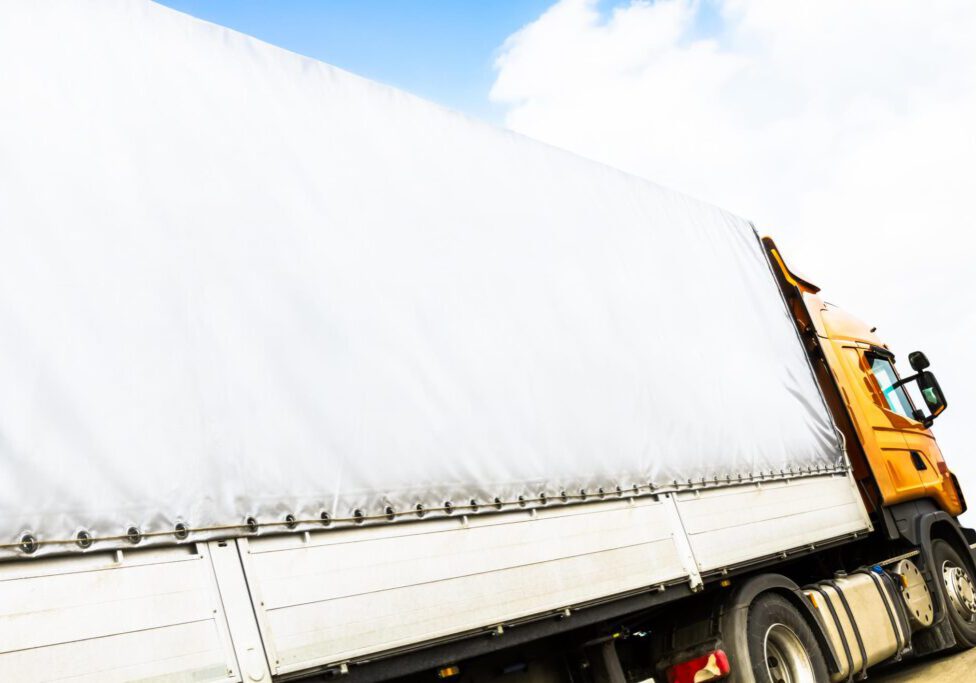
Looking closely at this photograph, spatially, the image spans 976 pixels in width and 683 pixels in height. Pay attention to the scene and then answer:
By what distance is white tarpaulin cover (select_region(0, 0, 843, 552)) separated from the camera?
3230 millimetres

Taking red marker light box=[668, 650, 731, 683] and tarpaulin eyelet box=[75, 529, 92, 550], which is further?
red marker light box=[668, 650, 731, 683]

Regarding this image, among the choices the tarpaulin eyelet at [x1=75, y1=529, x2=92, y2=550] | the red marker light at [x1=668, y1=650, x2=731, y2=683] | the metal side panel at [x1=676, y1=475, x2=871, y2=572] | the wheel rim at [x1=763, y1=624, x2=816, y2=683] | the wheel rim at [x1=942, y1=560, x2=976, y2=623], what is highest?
the tarpaulin eyelet at [x1=75, y1=529, x2=92, y2=550]

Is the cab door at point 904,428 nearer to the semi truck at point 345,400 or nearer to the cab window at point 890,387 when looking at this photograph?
the cab window at point 890,387

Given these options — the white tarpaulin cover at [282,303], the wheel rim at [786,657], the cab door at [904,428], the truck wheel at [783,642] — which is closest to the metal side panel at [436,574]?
the white tarpaulin cover at [282,303]

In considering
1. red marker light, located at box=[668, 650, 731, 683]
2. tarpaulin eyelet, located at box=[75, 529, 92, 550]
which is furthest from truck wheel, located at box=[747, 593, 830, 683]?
tarpaulin eyelet, located at box=[75, 529, 92, 550]

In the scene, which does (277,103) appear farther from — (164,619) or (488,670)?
(488,670)

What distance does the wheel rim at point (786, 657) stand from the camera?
627 cm

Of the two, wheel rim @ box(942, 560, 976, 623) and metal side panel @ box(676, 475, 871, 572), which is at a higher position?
metal side panel @ box(676, 475, 871, 572)

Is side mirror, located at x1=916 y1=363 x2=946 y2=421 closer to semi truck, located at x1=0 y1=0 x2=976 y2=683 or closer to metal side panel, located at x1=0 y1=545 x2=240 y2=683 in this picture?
semi truck, located at x1=0 y1=0 x2=976 y2=683

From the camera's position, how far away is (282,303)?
3.94m

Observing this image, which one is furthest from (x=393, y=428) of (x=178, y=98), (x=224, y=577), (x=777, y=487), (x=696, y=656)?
(x=777, y=487)

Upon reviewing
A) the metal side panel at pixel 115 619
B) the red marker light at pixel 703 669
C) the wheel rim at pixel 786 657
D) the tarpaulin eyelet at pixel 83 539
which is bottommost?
the wheel rim at pixel 786 657

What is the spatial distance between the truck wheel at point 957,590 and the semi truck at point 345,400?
2224 mm

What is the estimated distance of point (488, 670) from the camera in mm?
4680
